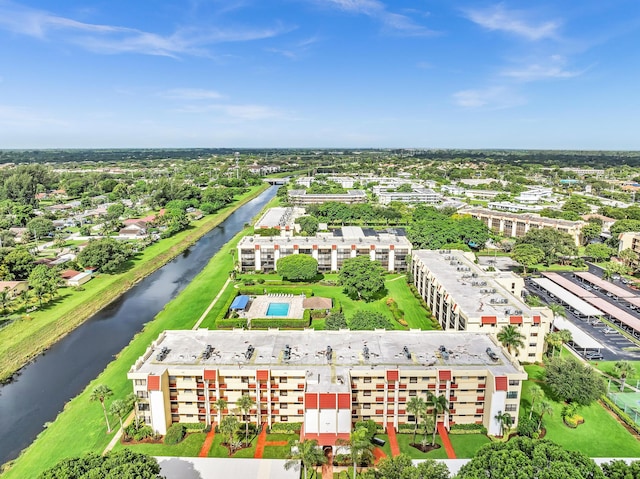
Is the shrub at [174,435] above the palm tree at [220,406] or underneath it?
underneath

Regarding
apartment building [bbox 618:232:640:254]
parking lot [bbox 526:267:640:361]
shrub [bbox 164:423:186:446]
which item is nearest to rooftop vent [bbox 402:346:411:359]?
shrub [bbox 164:423:186:446]

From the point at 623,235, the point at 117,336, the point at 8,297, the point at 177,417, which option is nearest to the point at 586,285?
the point at 623,235

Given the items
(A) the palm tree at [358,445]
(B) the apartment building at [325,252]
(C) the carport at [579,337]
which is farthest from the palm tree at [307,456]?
(B) the apartment building at [325,252]

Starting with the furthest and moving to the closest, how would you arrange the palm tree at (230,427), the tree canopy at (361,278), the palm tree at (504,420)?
the tree canopy at (361,278) → the palm tree at (504,420) → the palm tree at (230,427)

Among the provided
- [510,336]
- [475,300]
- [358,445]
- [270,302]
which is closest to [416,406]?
[358,445]

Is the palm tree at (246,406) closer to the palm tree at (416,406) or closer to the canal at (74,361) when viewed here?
the palm tree at (416,406)

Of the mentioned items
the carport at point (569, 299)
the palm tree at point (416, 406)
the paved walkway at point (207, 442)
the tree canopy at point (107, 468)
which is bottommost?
the paved walkway at point (207, 442)

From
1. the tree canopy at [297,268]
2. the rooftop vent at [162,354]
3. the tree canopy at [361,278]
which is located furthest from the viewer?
the tree canopy at [297,268]
